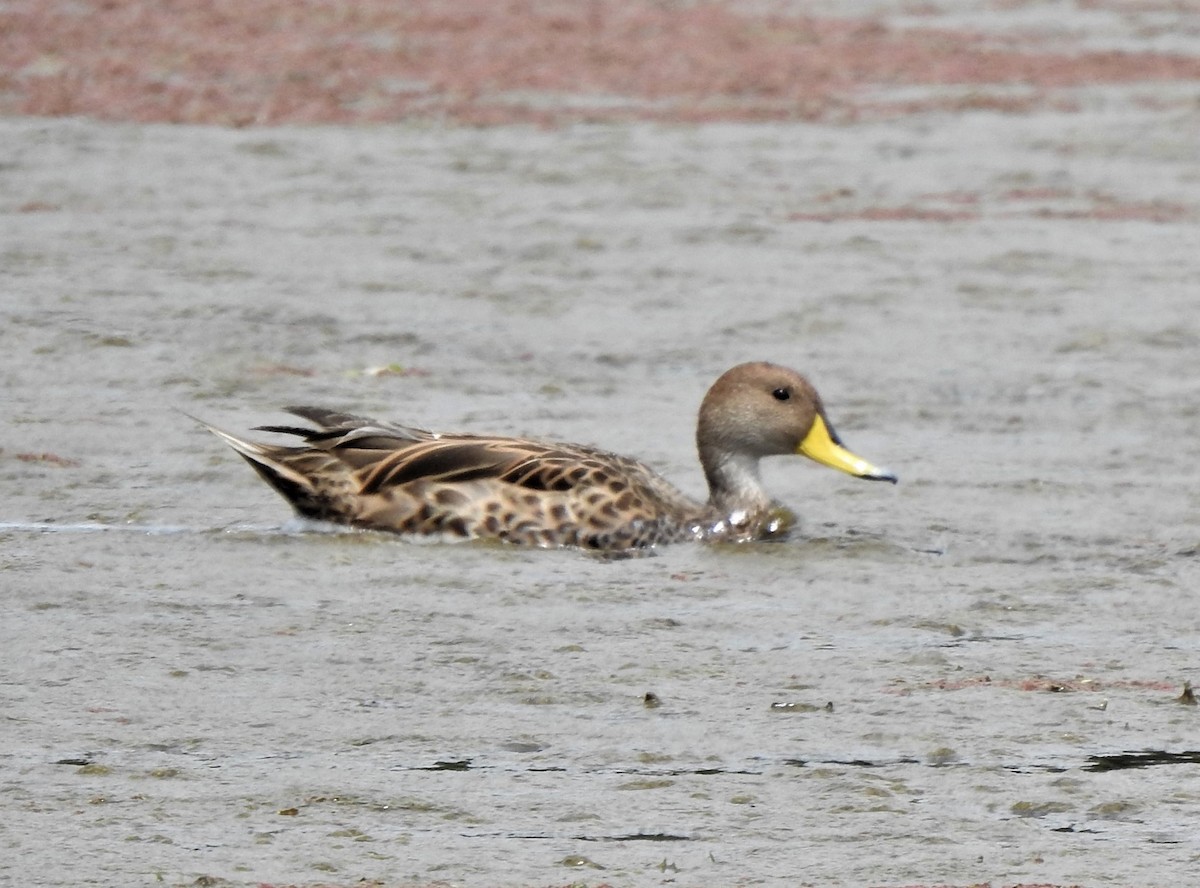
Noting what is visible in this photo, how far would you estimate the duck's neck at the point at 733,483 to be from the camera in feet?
29.0

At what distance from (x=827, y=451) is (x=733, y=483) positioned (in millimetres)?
325

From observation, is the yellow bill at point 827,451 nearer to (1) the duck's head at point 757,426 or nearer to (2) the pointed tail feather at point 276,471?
(1) the duck's head at point 757,426

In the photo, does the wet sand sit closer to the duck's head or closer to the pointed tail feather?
the pointed tail feather

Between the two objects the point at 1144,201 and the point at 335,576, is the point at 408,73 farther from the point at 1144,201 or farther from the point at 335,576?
the point at 335,576

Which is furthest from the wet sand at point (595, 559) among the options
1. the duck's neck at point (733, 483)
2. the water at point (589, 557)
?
the duck's neck at point (733, 483)

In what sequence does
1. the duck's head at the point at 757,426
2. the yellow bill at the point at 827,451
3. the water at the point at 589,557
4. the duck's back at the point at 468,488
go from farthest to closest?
the duck's head at the point at 757,426 → the yellow bill at the point at 827,451 → the duck's back at the point at 468,488 → the water at the point at 589,557

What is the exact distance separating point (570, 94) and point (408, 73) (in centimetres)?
114

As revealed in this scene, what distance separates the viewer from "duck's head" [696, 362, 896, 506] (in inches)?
353

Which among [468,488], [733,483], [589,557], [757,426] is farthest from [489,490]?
[757,426]

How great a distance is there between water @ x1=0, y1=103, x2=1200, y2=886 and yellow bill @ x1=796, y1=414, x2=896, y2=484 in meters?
0.20

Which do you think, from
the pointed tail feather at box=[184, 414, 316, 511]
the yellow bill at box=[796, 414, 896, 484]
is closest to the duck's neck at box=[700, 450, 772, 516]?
the yellow bill at box=[796, 414, 896, 484]

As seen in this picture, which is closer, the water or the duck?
the water

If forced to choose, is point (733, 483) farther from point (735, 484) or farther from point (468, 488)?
point (468, 488)

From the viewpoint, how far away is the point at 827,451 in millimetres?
8961
